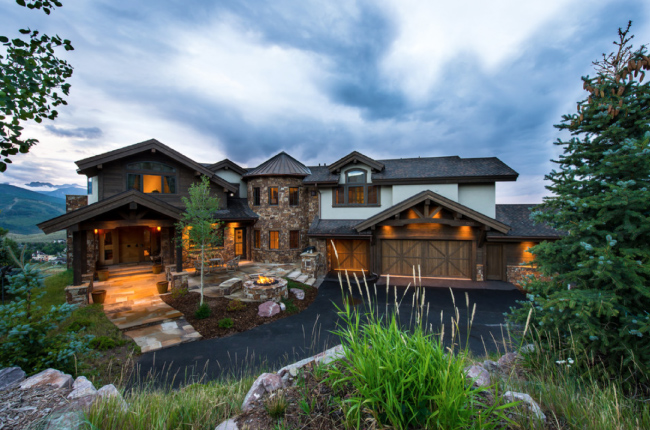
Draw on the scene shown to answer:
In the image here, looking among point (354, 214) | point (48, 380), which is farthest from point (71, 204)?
point (354, 214)

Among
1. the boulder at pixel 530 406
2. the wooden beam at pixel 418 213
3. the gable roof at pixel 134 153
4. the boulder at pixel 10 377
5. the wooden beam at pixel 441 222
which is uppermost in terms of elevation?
the gable roof at pixel 134 153

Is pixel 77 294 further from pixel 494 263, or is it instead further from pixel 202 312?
pixel 494 263

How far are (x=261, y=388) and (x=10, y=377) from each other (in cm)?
322

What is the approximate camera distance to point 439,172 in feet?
43.7

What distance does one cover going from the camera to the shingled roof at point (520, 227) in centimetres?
1099

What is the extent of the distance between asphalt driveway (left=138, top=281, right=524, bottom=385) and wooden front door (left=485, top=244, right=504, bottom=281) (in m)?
2.77

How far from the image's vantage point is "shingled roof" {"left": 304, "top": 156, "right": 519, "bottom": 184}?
12.2 m

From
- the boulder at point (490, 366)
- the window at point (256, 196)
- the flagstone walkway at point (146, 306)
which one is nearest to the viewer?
the boulder at point (490, 366)

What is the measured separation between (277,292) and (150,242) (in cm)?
1132

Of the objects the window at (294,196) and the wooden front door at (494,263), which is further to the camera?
the window at (294,196)

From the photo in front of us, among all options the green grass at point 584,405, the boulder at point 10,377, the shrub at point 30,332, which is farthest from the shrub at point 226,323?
the green grass at point 584,405

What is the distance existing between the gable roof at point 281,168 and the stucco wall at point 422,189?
20.8 feet

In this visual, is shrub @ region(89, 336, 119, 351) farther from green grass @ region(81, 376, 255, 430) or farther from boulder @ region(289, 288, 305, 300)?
boulder @ region(289, 288, 305, 300)

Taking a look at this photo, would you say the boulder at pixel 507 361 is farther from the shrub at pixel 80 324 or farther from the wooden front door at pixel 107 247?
the wooden front door at pixel 107 247
